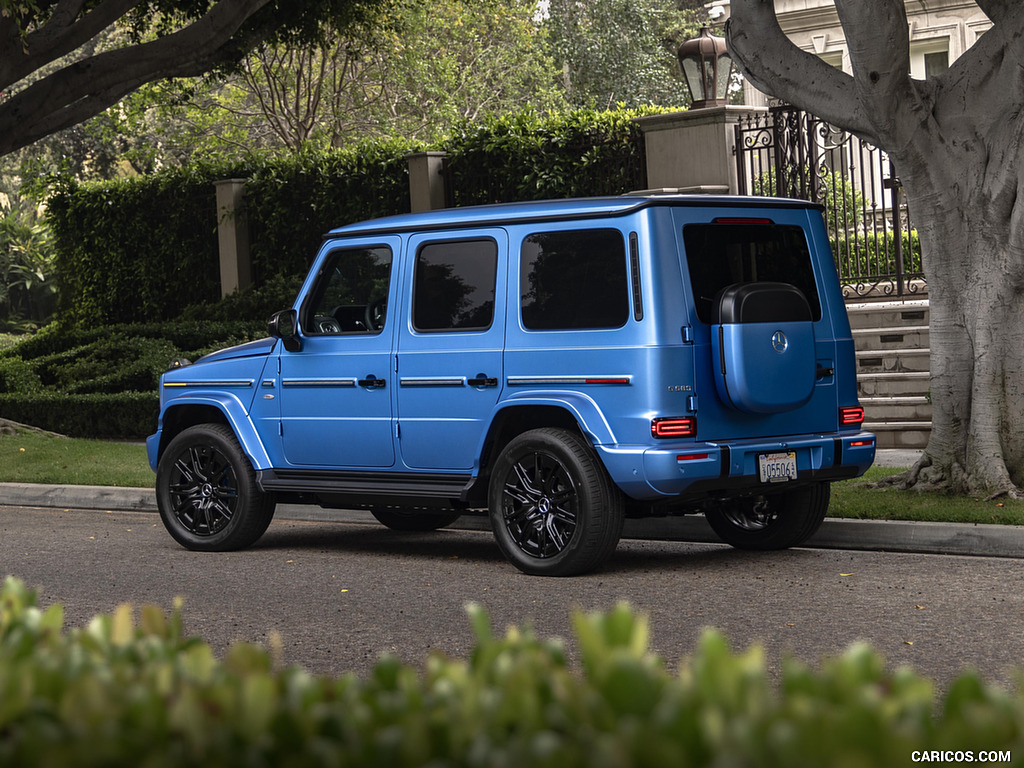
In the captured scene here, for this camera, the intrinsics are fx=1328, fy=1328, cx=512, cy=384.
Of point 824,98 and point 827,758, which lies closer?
point 827,758

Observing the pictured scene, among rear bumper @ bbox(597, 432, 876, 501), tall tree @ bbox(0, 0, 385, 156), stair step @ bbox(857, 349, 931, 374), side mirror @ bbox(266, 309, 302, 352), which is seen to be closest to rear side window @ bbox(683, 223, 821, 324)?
rear bumper @ bbox(597, 432, 876, 501)

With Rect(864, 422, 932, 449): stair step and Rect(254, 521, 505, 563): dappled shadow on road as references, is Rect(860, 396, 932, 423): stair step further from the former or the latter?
Rect(254, 521, 505, 563): dappled shadow on road

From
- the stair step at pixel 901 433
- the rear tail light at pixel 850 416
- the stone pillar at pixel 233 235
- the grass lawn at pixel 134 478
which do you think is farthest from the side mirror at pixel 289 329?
the stone pillar at pixel 233 235

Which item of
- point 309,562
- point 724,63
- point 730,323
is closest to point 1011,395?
point 730,323

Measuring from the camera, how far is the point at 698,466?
7.48 meters

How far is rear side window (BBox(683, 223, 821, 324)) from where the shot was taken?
7777 mm

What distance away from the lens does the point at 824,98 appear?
32.2 ft

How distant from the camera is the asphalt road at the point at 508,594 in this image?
6.12 meters

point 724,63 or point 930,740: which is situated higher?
point 724,63

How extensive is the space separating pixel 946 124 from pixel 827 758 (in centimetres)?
869

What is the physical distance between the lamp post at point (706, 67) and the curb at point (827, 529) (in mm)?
7838

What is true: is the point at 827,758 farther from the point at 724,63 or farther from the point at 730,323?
the point at 724,63

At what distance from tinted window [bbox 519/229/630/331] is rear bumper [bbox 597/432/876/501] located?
80 centimetres

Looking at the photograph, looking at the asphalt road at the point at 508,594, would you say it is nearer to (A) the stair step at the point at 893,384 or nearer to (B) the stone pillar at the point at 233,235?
(A) the stair step at the point at 893,384
